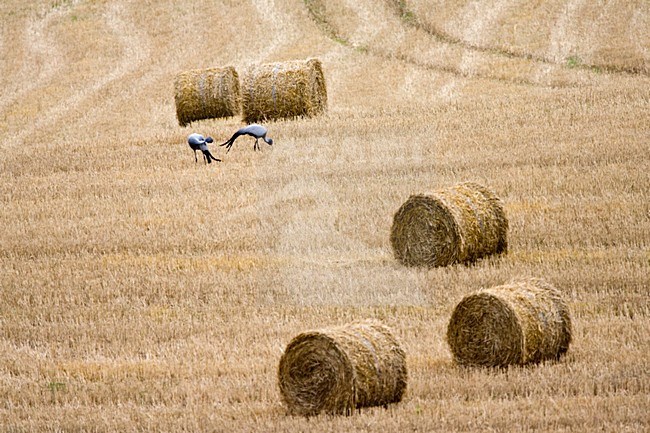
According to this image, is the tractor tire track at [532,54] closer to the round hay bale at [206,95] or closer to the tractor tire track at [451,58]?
the tractor tire track at [451,58]

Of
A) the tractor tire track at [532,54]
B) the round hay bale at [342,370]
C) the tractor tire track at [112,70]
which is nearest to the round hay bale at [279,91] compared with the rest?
the tractor tire track at [112,70]

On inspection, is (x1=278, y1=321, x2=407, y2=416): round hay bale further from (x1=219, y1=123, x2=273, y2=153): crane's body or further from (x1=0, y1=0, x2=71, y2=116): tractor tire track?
(x1=0, y1=0, x2=71, y2=116): tractor tire track

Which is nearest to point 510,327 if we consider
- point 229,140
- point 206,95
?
point 229,140

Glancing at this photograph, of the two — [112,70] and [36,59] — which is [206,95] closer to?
[112,70]

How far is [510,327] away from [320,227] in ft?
15.6

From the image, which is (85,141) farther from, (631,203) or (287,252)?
(631,203)

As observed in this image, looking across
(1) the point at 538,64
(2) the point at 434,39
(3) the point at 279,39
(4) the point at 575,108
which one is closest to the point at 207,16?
(3) the point at 279,39

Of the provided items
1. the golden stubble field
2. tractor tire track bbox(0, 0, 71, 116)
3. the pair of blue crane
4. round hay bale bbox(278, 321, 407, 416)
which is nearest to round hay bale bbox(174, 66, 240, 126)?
the golden stubble field

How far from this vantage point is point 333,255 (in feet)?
→ 39.2

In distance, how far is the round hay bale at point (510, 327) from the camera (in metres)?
8.35

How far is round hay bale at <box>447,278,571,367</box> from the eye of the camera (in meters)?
8.35

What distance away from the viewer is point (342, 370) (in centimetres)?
749

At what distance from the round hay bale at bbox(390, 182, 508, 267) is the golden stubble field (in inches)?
7.8

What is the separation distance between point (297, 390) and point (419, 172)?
763 centimetres
